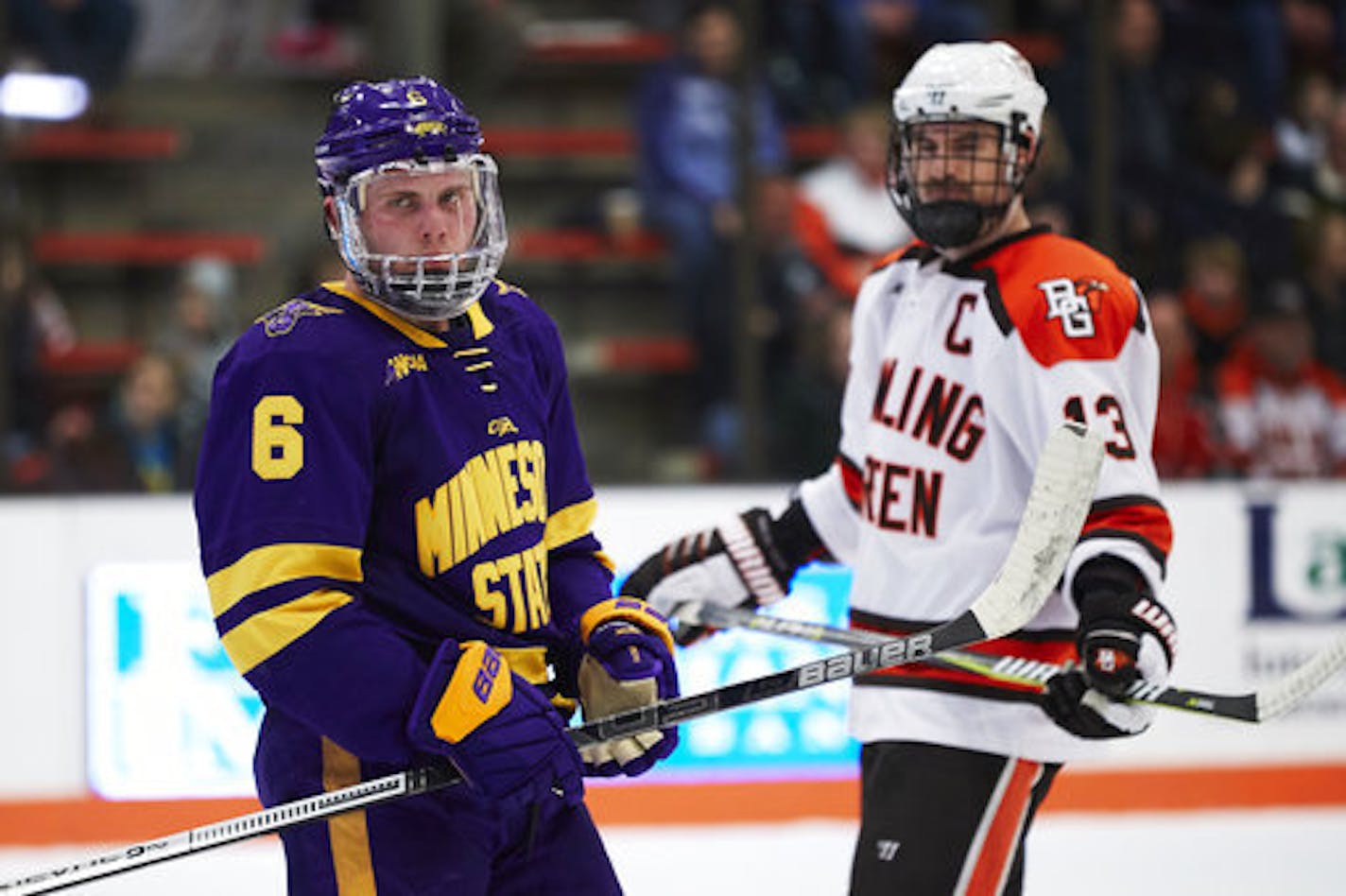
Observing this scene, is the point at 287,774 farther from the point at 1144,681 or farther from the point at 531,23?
the point at 531,23

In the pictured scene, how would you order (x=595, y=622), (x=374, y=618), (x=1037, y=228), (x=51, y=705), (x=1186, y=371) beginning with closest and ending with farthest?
→ (x=374, y=618)
(x=595, y=622)
(x=1037, y=228)
(x=51, y=705)
(x=1186, y=371)

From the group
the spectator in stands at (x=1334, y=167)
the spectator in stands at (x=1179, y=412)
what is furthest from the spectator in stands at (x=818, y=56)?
the spectator in stands at (x=1334, y=167)

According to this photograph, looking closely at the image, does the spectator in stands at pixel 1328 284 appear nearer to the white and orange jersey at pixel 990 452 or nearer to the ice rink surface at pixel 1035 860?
the ice rink surface at pixel 1035 860

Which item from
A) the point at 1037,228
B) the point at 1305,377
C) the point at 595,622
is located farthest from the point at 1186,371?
the point at 595,622

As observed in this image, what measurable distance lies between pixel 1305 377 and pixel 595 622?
3.56 m

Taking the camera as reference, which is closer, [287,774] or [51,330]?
[287,774]

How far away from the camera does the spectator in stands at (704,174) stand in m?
5.17

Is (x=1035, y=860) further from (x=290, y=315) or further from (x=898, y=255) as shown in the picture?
(x=290, y=315)

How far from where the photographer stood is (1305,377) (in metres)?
5.18

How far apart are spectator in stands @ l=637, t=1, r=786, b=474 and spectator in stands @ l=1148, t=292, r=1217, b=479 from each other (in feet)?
3.41

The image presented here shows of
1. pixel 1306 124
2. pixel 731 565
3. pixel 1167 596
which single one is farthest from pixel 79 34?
pixel 1306 124

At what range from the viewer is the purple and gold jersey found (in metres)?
1.79

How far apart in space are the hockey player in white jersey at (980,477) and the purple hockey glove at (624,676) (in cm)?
37

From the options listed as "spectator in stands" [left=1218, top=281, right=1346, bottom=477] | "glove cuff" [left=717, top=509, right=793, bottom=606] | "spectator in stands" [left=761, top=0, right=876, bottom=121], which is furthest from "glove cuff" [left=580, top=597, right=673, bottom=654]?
"spectator in stands" [left=761, top=0, right=876, bottom=121]
